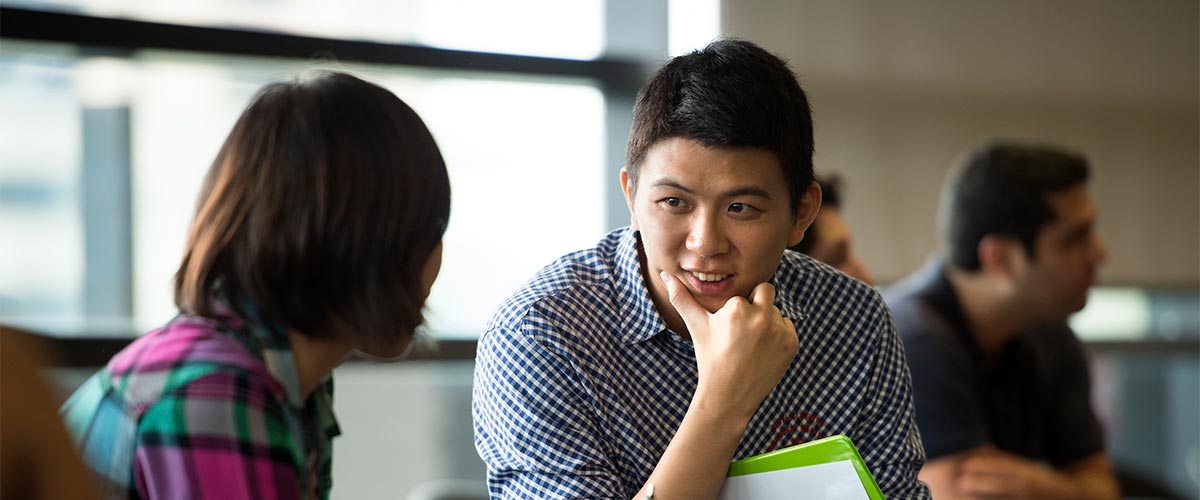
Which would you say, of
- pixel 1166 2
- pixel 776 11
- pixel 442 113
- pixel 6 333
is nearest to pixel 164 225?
pixel 442 113

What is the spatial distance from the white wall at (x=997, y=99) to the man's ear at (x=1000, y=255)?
4.25 feet

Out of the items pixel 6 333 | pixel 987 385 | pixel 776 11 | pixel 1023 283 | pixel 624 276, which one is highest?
pixel 776 11

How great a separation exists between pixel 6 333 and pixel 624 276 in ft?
3.39

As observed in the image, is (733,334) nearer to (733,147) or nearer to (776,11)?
(733,147)

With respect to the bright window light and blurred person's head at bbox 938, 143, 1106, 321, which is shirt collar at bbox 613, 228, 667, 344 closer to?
blurred person's head at bbox 938, 143, 1106, 321

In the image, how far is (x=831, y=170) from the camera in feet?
13.7

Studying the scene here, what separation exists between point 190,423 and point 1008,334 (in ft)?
6.78

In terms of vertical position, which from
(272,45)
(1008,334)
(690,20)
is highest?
(690,20)

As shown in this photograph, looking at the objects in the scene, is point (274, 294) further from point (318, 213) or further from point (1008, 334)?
point (1008, 334)

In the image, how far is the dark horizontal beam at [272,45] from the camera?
319 centimetres

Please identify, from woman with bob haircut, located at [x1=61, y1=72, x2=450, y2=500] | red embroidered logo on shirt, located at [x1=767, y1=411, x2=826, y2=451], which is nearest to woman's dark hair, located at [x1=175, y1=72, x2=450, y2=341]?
woman with bob haircut, located at [x1=61, y1=72, x2=450, y2=500]

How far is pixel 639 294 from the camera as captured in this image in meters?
1.55

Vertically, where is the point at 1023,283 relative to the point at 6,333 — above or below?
below

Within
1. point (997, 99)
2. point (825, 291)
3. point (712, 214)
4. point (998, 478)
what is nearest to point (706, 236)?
point (712, 214)
